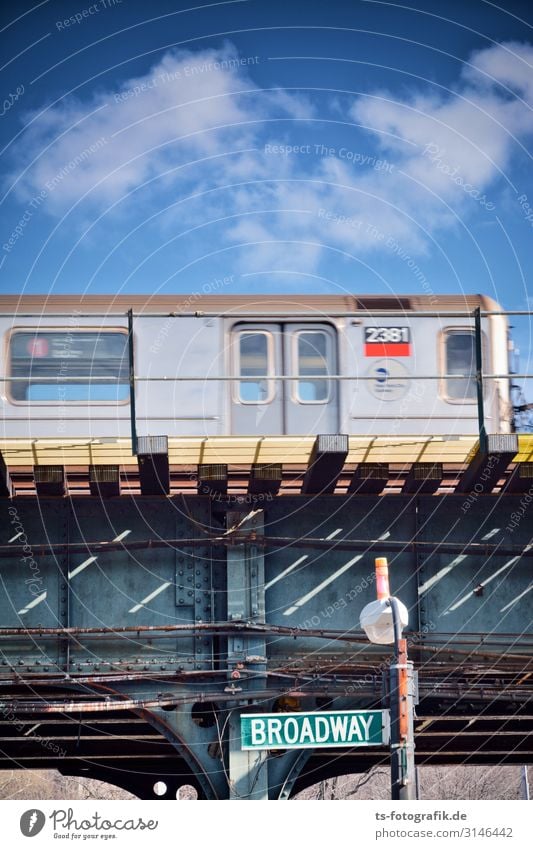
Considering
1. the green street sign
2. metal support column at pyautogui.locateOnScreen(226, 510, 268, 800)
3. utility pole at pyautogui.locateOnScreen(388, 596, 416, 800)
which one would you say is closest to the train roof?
metal support column at pyautogui.locateOnScreen(226, 510, 268, 800)

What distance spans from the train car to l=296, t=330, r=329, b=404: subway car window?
0.01 m

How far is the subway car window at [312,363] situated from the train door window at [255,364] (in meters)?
0.33

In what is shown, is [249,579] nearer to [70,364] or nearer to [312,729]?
[312,729]

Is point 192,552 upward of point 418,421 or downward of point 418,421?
downward

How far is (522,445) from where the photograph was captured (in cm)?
1098

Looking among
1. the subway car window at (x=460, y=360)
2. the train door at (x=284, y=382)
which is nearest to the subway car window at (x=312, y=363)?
the train door at (x=284, y=382)

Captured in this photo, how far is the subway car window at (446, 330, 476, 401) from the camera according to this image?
13.1 meters

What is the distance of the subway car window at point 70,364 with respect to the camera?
1270 centimetres

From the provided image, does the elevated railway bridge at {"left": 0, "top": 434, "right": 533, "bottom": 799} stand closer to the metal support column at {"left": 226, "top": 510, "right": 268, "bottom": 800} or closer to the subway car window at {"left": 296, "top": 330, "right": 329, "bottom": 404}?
the metal support column at {"left": 226, "top": 510, "right": 268, "bottom": 800}

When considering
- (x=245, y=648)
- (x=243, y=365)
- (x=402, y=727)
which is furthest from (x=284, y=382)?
(x=402, y=727)

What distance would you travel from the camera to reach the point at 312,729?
1058 centimetres
